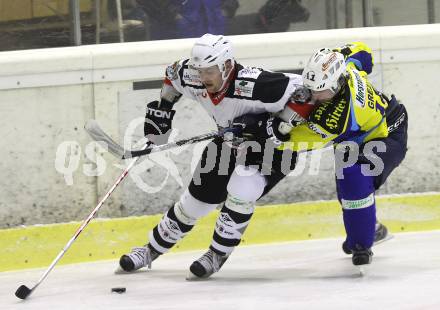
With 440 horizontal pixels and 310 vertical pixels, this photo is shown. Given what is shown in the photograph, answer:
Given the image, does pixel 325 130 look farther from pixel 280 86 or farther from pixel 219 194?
pixel 219 194

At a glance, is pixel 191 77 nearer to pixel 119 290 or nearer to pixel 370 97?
pixel 370 97

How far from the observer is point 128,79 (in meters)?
6.21

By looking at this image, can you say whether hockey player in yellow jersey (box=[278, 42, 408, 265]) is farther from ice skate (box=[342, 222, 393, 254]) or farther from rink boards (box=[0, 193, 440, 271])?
rink boards (box=[0, 193, 440, 271])

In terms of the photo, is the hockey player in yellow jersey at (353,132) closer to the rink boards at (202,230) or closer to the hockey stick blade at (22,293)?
the rink boards at (202,230)

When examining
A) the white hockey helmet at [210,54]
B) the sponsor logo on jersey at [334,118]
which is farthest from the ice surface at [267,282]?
the white hockey helmet at [210,54]

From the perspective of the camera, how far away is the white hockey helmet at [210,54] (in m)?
4.73

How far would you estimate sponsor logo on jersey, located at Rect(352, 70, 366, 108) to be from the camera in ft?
15.6

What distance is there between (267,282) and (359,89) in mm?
960

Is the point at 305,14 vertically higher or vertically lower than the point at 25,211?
higher

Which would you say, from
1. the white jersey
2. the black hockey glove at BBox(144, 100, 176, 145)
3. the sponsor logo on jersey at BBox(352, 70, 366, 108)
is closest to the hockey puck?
the black hockey glove at BBox(144, 100, 176, 145)

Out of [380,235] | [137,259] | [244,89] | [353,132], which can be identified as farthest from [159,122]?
[380,235]

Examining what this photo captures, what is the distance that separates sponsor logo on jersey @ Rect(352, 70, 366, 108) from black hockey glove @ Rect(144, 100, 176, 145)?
36.1 inches

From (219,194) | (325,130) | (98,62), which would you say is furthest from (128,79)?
(325,130)

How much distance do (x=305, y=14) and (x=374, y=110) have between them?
5.86 ft
